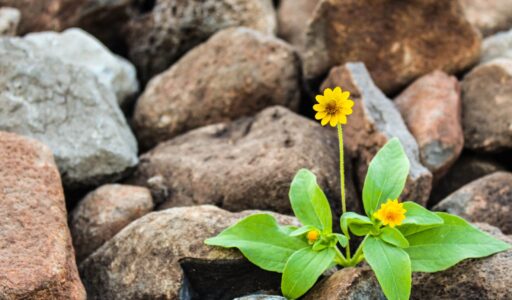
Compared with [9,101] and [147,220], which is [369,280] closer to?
[147,220]

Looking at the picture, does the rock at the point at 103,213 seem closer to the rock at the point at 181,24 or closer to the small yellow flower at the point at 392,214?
the small yellow flower at the point at 392,214

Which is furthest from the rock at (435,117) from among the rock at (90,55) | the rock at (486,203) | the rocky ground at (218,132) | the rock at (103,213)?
the rock at (90,55)

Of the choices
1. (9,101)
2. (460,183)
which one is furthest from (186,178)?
(460,183)

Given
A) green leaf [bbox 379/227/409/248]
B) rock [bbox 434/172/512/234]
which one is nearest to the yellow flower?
green leaf [bbox 379/227/409/248]

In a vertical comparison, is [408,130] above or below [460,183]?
above

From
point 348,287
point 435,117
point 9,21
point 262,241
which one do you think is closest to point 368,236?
point 348,287

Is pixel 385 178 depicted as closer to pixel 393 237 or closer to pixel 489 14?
pixel 393 237

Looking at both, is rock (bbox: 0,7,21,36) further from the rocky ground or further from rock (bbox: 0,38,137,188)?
rock (bbox: 0,38,137,188)
